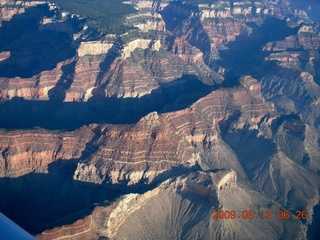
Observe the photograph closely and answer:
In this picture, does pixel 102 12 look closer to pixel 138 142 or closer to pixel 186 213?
pixel 138 142

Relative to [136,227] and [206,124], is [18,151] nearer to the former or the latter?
[136,227]

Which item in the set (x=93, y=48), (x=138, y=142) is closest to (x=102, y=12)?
(x=93, y=48)
